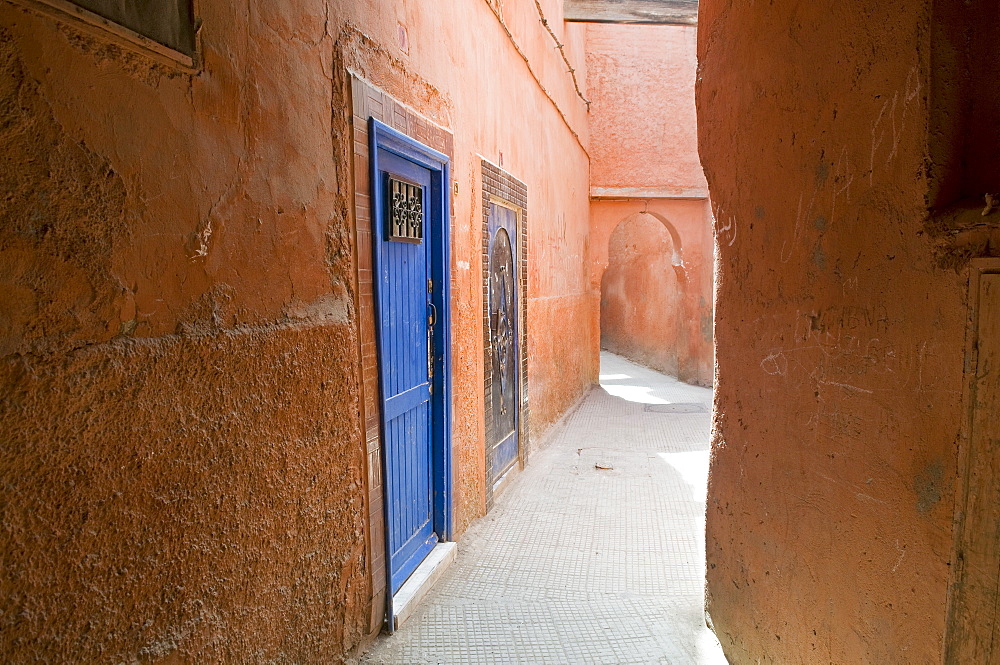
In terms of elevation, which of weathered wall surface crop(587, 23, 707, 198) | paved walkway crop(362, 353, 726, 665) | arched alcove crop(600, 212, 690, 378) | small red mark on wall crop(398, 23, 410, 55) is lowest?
paved walkway crop(362, 353, 726, 665)

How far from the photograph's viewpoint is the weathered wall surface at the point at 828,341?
1715 mm

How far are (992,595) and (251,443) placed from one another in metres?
1.97

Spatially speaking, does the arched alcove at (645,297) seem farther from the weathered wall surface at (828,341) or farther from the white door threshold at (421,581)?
the weathered wall surface at (828,341)

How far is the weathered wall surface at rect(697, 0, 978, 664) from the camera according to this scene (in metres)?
1.71

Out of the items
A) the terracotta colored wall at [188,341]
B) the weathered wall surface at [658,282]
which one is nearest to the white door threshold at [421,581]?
the terracotta colored wall at [188,341]

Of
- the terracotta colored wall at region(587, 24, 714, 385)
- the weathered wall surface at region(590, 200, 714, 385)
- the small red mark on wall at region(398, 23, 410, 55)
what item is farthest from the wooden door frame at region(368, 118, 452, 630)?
the weathered wall surface at region(590, 200, 714, 385)

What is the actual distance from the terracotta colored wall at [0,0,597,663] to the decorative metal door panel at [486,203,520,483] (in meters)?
2.19

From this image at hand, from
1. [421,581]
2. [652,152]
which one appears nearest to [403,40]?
[421,581]

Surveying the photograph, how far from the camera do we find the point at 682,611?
3.44m

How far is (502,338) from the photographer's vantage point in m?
5.73

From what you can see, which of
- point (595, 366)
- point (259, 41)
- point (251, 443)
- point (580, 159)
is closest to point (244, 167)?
point (259, 41)

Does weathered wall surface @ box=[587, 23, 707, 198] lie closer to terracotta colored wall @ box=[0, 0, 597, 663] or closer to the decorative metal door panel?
the decorative metal door panel

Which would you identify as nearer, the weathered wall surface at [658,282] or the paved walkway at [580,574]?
the paved walkway at [580,574]

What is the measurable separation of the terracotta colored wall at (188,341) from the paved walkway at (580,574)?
0.59 metres
